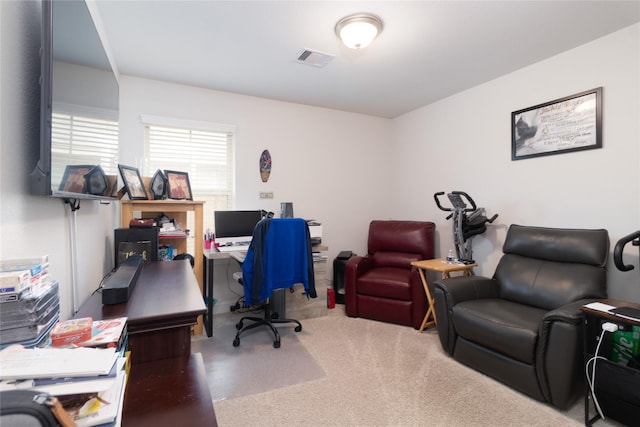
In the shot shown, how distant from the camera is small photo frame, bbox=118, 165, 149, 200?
8.34 ft

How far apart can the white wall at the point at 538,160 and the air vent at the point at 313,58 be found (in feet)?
5.91

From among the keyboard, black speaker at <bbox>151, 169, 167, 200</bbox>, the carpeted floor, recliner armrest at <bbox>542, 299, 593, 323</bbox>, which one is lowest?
the carpeted floor

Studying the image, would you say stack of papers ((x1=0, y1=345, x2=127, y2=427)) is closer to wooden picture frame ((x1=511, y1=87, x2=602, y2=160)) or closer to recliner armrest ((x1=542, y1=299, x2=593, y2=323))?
recliner armrest ((x1=542, y1=299, x2=593, y2=323))

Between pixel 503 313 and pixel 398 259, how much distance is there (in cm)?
157

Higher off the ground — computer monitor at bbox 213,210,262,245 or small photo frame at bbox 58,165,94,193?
small photo frame at bbox 58,165,94,193

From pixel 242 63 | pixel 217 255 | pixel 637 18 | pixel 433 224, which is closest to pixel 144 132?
pixel 242 63

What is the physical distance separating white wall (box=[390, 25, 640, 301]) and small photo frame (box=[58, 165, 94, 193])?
3420 millimetres

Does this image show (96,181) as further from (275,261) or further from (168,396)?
(275,261)

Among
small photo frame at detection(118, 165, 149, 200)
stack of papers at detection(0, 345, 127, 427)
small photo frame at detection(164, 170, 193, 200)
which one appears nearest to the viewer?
stack of papers at detection(0, 345, 127, 427)

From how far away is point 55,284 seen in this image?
82 cm

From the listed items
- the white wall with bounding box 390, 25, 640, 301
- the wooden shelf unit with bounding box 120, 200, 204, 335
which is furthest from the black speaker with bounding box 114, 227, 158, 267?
the white wall with bounding box 390, 25, 640, 301

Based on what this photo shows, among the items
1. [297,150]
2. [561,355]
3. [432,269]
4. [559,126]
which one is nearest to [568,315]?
[561,355]

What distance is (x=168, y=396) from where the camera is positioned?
0.94 m

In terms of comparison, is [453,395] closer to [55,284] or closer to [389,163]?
[55,284]
